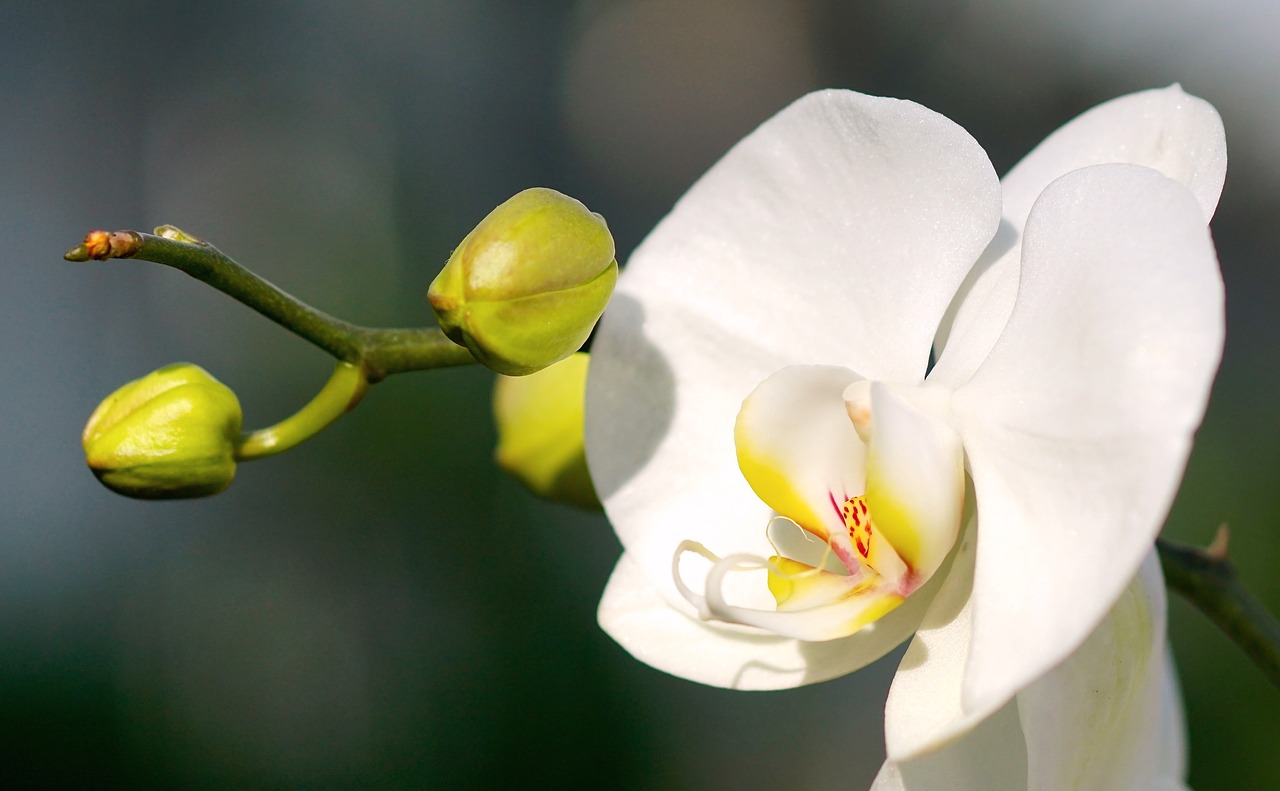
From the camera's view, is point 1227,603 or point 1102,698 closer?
point 1102,698

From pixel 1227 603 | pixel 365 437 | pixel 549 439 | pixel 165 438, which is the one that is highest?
pixel 165 438

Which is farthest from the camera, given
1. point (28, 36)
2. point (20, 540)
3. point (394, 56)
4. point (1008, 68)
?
point (1008, 68)

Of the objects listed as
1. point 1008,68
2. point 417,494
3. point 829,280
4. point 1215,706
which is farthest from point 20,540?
point 1008,68

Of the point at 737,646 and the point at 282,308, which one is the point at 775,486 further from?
the point at 282,308

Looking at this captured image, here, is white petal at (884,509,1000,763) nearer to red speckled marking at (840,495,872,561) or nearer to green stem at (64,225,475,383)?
red speckled marking at (840,495,872,561)

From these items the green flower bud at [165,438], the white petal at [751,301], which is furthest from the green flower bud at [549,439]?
the green flower bud at [165,438]

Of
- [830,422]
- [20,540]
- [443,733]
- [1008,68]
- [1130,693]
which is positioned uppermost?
[830,422]

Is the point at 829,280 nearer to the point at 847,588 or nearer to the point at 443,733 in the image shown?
the point at 847,588

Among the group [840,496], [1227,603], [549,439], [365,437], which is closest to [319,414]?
[549,439]
